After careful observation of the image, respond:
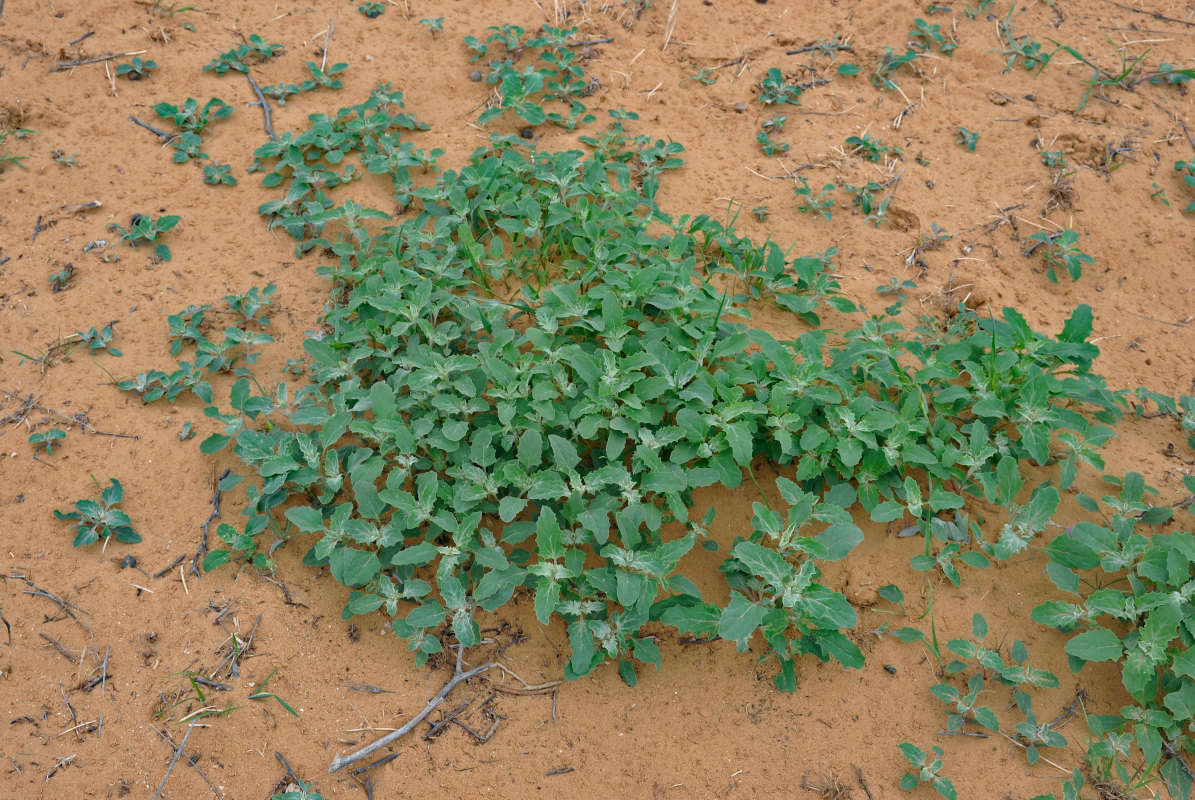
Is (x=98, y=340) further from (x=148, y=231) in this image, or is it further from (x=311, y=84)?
(x=311, y=84)

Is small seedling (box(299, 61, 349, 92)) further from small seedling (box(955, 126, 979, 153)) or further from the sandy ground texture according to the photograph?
small seedling (box(955, 126, 979, 153))

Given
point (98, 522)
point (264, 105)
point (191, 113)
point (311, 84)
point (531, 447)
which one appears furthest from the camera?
point (311, 84)

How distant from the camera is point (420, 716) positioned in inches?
92.0

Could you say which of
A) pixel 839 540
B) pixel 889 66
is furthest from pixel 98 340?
pixel 889 66

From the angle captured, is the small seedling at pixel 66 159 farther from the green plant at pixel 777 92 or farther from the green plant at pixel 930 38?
the green plant at pixel 930 38

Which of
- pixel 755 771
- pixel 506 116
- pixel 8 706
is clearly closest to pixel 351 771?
pixel 8 706

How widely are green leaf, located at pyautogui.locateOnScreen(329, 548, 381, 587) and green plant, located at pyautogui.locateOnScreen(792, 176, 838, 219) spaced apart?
2.70m

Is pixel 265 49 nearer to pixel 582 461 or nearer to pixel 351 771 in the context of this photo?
pixel 582 461

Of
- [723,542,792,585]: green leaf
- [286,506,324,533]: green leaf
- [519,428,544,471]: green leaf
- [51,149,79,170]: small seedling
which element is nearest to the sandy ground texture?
[51,149,79,170]: small seedling

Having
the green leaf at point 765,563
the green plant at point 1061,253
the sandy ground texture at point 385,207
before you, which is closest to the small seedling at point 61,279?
the sandy ground texture at point 385,207

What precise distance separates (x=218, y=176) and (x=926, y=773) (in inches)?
159

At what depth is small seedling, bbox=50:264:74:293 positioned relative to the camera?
3.39 m

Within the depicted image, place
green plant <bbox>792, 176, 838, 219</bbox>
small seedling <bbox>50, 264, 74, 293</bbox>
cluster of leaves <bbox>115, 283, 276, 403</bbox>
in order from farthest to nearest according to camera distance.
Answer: green plant <bbox>792, 176, 838, 219</bbox>
small seedling <bbox>50, 264, 74, 293</bbox>
cluster of leaves <bbox>115, 283, 276, 403</bbox>

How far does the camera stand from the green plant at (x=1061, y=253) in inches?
140
